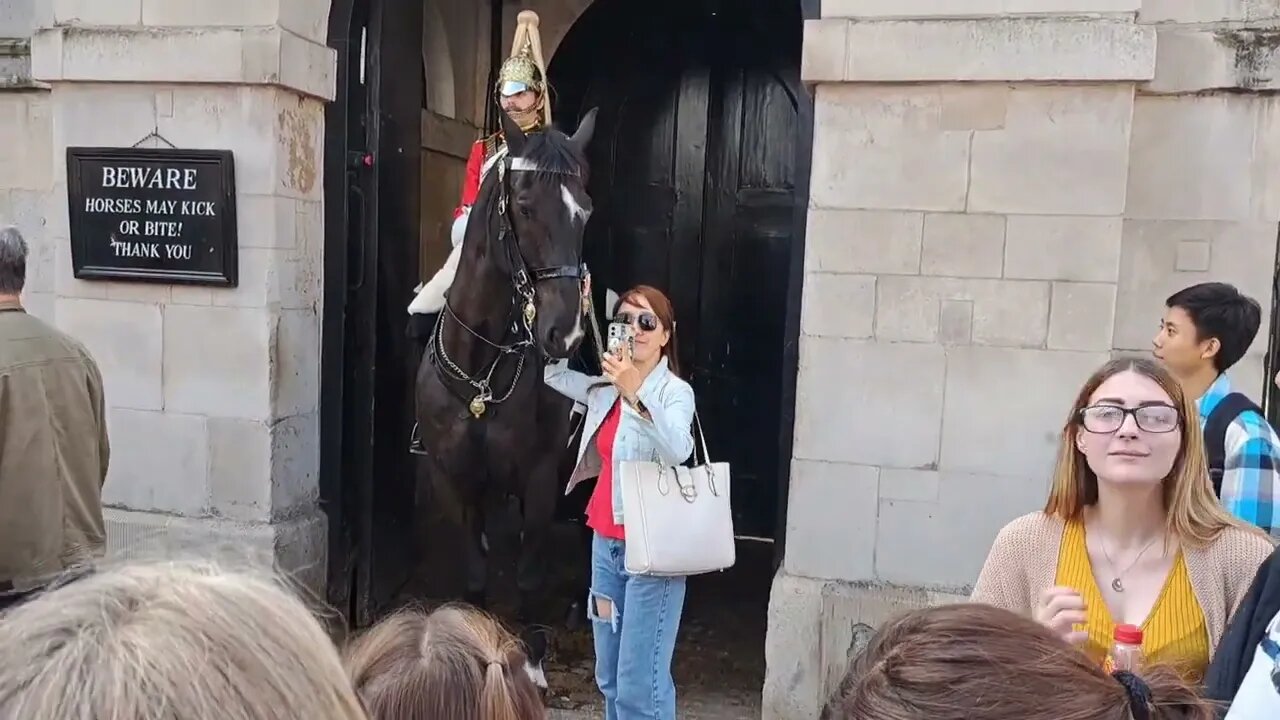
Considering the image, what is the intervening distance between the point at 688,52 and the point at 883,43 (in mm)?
2979

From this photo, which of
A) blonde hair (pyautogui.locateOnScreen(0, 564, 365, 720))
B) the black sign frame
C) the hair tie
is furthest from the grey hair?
the hair tie

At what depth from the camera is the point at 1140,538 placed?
1980 mm

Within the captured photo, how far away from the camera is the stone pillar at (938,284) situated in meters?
3.40

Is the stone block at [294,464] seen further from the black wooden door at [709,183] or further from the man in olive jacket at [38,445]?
the black wooden door at [709,183]

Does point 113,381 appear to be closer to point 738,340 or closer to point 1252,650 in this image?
point 738,340

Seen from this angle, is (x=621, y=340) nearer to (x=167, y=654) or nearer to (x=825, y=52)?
(x=825, y=52)

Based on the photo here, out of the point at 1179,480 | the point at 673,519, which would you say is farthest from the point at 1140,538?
the point at 673,519

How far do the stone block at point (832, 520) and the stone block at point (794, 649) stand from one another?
0.19 feet

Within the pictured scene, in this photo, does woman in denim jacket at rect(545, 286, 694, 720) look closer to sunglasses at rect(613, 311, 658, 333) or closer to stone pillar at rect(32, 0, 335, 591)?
sunglasses at rect(613, 311, 658, 333)

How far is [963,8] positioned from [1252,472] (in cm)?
187

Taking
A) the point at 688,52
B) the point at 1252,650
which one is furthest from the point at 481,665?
the point at 688,52

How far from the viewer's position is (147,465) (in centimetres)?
431

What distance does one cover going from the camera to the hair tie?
1.09m

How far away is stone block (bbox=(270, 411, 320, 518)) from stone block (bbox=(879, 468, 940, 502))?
101 inches
